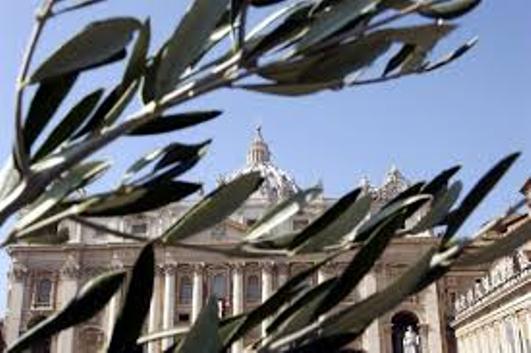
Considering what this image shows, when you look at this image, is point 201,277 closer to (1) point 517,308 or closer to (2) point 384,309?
(1) point 517,308

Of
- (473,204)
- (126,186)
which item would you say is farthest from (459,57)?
(126,186)

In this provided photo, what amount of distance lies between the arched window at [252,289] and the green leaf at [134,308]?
52240 mm

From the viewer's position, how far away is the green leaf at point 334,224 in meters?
3.04

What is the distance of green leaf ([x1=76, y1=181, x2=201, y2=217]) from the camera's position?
2.91 m

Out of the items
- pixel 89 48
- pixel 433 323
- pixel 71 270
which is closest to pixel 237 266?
pixel 71 270

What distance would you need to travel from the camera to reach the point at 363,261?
104 inches

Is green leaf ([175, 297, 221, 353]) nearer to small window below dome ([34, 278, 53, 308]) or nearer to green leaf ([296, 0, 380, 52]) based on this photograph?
green leaf ([296, 0, 380, 52])

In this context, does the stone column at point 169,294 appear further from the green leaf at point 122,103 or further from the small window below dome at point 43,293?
the green leaf at point 122,103

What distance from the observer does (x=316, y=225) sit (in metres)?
3.06

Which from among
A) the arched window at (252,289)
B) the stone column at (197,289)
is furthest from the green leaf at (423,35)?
the arched window at (252,289)

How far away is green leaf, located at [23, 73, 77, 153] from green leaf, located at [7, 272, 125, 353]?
22.5 inches

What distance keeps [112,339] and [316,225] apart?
87 centimetres

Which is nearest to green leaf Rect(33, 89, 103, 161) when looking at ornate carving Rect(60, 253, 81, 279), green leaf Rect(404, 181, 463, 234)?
green leaf Rect(404, 181, 463, 234)

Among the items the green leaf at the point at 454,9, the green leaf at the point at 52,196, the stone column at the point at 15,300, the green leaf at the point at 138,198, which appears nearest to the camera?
the green leaf at the point at 52,196
